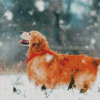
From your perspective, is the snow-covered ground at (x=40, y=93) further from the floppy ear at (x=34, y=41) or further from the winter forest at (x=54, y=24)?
the winter forest at (x=54, y=24)

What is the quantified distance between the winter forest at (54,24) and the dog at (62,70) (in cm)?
137

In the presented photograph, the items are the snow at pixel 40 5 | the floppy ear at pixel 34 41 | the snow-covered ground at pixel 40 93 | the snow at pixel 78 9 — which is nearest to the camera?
the snow-covered ground at pixel 40 93

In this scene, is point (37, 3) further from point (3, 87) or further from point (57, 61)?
point (3, 87)

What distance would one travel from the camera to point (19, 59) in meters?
4.91

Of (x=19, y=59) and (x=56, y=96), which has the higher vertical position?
(x=19, y=59)

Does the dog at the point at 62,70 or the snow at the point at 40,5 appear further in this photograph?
the snow at the point at 40,5

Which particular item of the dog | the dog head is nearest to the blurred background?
the dog head

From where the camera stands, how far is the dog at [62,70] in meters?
3.07

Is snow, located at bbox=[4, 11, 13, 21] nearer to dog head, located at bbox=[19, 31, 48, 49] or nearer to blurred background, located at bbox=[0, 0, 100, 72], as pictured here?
blurred background, located at bbox=[0, 0, 100, 72]

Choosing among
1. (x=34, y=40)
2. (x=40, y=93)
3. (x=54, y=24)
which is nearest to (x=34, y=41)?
(x=34, y=40)

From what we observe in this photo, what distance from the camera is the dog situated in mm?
3069

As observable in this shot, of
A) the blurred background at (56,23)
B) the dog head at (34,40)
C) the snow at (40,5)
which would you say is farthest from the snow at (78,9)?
the dog head at (34,40)

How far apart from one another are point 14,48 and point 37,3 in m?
1.58

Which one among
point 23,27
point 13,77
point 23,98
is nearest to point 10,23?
point 23,27
